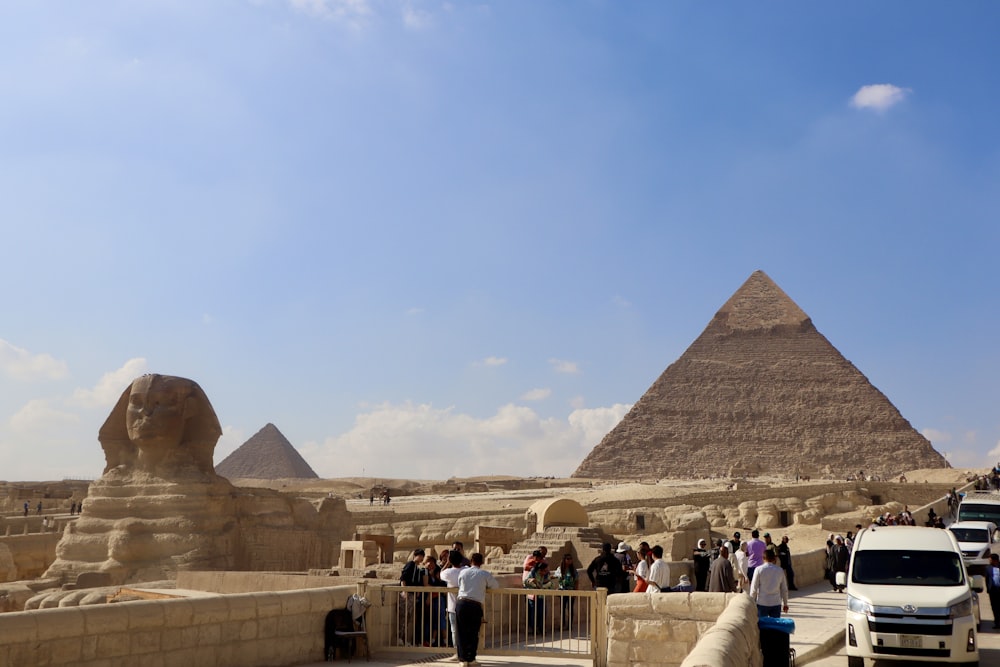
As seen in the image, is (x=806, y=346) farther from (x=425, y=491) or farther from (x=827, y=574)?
(x=827, y=574)

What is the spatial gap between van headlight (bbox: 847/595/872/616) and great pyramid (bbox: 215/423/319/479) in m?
79.0

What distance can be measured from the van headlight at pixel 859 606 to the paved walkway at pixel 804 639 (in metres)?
0.57

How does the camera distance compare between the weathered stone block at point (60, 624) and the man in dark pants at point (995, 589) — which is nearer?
the weathered stone block at point (60, 624)

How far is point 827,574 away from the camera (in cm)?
1382

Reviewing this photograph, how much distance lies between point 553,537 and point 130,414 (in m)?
6.30

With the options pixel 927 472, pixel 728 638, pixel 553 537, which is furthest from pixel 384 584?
pixel 927 472

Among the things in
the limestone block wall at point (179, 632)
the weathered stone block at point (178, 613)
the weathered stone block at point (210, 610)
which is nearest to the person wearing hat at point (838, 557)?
the limestone block wall at point (179, 632)

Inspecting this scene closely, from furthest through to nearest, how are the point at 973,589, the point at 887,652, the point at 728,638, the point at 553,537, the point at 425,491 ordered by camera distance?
the point at 425,491 < the point at 553,537 < the point at 973,589 < the point at 887,652 < the point at 728,638

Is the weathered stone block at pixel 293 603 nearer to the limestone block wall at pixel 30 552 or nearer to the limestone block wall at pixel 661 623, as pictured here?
the limestone block wall at pixel 661 623

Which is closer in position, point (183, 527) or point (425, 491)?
point (183, 527)

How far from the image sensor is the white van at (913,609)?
661 centimetres

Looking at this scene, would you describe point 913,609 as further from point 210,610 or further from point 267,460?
point 267,460

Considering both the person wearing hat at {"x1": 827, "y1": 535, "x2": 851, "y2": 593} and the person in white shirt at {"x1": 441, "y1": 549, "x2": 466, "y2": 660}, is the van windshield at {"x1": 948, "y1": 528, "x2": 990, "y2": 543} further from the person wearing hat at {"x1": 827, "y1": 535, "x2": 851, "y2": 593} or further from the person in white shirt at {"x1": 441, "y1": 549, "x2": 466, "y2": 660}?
the person in white shirt at {"x1": 441, "y1": 549, "x2": 466, "y2": 660}

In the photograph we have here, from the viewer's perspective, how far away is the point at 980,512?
722 inches
